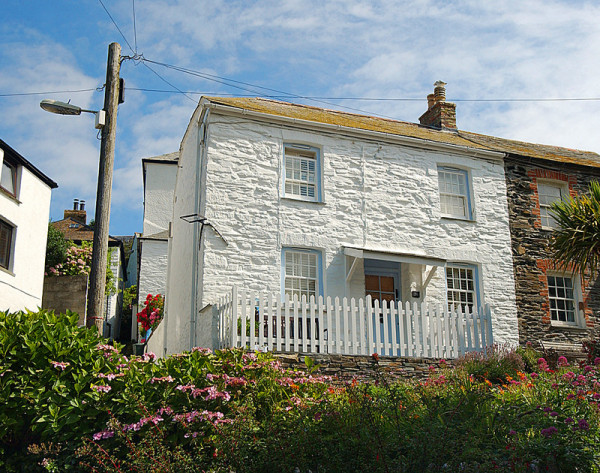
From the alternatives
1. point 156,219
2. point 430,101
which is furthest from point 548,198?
point 156,219

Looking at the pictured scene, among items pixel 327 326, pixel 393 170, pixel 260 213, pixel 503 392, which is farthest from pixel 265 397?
pixel 393 170

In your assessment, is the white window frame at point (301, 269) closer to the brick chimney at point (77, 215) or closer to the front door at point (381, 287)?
the front door at point (381, 287)

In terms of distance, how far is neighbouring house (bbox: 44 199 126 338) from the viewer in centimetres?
2255

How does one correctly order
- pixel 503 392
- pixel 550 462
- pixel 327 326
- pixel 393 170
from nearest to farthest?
pixel 550 462 → pixel 503 392 → pixel 327 326 → pixel 393 170

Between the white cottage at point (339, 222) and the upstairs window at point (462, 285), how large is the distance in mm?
28

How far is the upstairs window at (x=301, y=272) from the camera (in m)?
14.3

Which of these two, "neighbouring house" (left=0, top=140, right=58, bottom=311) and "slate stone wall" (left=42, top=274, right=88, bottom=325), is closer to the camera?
"neighbouring house" (left=0, top=140, right=58, bottom=311)

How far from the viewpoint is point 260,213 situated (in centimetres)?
1441

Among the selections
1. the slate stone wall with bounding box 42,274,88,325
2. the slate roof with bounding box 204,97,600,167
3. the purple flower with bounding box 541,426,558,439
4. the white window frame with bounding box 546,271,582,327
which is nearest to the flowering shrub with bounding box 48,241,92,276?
the slate stone wall with bounding box 42,274,88,325

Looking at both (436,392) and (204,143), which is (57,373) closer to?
(436,392)

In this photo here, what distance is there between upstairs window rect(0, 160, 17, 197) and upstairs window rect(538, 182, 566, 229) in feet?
52.7

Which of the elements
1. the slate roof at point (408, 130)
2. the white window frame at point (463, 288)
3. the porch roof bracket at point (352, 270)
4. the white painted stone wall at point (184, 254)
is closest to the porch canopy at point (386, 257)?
the porch roof bracket at point (352, 270)

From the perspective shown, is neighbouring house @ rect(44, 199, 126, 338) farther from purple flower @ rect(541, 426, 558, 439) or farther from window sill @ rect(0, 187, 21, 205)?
purple flower @ rect(541, 426, 558, 439)

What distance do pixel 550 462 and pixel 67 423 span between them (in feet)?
16.1
